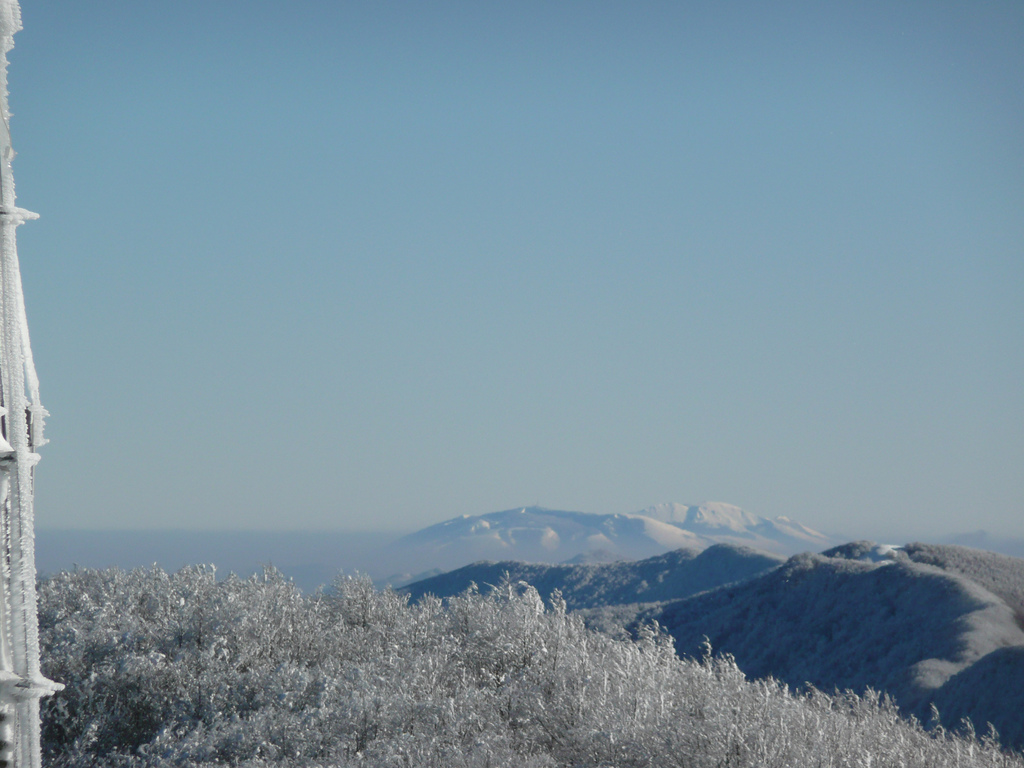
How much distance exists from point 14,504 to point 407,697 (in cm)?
960

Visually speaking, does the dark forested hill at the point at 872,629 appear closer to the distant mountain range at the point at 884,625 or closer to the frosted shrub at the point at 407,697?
the distant mountain range at the point at 884,625

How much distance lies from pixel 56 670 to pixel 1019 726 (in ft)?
88.9

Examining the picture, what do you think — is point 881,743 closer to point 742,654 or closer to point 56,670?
point 56,670

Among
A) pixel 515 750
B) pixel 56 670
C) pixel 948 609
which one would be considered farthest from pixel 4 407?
pixel 948 609

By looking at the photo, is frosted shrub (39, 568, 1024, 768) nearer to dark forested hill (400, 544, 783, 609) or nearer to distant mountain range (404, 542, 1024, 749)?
distant mountain range (404, 542, 1024, 749)

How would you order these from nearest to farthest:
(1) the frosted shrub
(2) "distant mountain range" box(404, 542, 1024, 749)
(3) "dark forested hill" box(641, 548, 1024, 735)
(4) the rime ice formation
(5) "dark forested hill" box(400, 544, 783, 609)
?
(4) the rime ice formation
(1) the frosted shrub
(2) "distant mountain range" box(404, 542, 1024, 749)
(3) "dark forested hill" box(641, 548, 1024, 735)
(5) "dark forested hill" box(400, 544, 783, 609)

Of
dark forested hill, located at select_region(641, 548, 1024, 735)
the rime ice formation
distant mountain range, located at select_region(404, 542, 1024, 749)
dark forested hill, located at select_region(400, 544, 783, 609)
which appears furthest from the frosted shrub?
dark forested hill, located at select_region(400, 544, 783, 609)

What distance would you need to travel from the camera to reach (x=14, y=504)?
327 cm

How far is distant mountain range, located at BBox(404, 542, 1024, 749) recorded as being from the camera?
28422 millimetres

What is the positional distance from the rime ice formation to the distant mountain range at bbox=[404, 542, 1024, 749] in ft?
81.3

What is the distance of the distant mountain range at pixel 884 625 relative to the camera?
28422mm

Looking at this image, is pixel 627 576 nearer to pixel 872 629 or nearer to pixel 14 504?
pixel 872 629

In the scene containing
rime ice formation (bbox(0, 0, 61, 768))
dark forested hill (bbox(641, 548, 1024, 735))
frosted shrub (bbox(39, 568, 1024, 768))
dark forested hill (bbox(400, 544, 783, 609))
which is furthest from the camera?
dark forested hill (bbox(400, 544, 783, 609))

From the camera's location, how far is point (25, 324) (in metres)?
3.50
